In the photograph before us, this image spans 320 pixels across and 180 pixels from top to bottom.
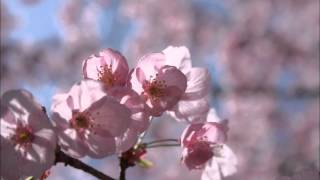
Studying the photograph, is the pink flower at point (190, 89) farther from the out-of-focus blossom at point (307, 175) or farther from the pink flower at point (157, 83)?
the out-of-focus blossom at point (307, 175)

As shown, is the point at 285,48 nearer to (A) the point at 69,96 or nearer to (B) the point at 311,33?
(B) the point at 311,33

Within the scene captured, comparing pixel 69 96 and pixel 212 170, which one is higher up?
pixel 69 96

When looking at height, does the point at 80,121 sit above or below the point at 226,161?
above

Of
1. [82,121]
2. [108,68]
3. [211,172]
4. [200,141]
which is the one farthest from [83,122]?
[211,172]

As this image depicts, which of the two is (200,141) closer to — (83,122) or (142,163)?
(142,163)

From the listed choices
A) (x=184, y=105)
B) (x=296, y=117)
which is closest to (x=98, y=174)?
(x=184, y=105)

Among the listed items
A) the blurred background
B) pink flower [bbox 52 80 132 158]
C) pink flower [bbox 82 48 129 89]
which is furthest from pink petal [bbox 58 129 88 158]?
the blurred background
